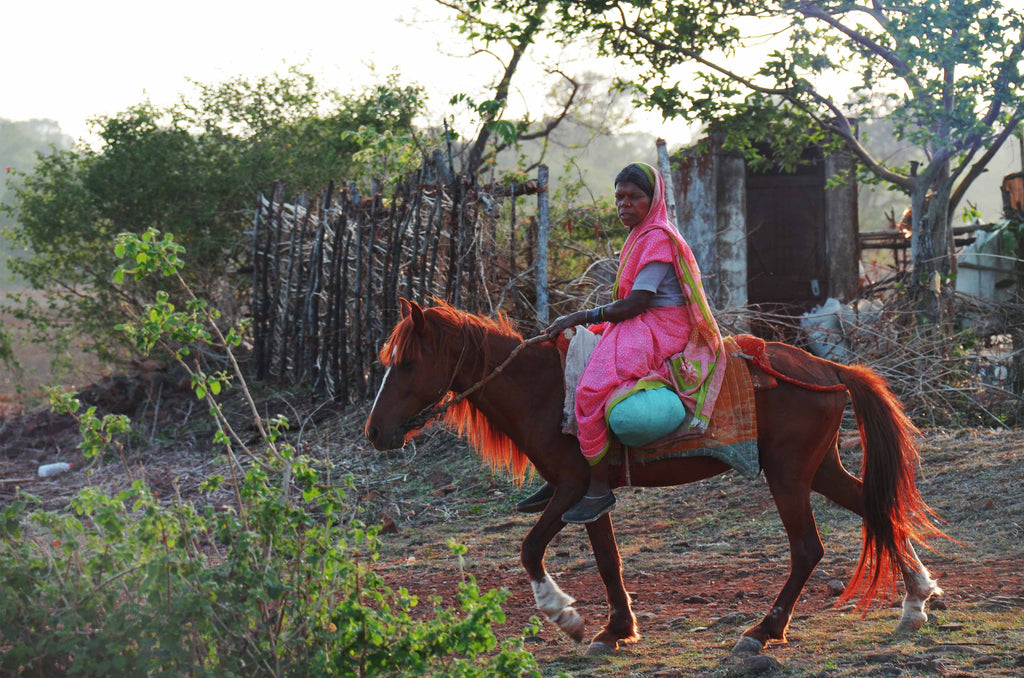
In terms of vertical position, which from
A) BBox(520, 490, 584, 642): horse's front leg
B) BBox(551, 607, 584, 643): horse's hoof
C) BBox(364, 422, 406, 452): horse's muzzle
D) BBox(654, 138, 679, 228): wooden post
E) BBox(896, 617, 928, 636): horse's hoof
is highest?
BBox(654, 138, 679, 228): wooden post

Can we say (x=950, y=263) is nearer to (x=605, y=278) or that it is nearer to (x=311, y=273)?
(x=605, y=278)

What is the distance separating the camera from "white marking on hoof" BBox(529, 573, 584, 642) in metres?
3.91

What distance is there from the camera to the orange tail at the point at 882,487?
4086 millimetres

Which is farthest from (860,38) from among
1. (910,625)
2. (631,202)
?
(910,625)

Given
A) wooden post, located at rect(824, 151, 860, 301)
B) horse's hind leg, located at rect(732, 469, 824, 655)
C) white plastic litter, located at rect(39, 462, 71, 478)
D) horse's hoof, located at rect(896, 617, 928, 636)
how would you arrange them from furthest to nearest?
wooden post, located at rect(824, 151, 860, 301) → white plastic litter, located at rect(39, 462, 71, 478) → horse's hoof, located at rect(896, 617, 928, 636) → horse's hind leg, located at rect(732, 469, 824, 655)

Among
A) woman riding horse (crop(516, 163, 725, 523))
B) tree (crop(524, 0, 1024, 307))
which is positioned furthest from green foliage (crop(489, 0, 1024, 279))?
woman riding horse (crop(516, 163, 725, 523))

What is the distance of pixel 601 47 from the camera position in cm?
984

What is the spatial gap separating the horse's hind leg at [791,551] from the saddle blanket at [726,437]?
15 cm

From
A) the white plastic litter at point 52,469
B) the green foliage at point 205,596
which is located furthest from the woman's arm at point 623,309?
the white plastic litter at point 52,469

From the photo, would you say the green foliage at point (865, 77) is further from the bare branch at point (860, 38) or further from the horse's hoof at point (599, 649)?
the horse's hoof at point (599, 649)

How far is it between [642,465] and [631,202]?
109 centimetres

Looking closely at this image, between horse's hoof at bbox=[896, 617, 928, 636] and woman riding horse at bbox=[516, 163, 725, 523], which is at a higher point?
woman riding horse at bbox=[516, 163, 725, 523]

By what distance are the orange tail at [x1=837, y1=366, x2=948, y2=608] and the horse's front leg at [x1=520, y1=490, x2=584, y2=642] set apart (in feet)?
3.85

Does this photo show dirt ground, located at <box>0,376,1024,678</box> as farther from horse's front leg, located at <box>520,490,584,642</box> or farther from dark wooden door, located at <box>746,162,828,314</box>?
dark wooden door, located at <box>746,162,828,314</box>
